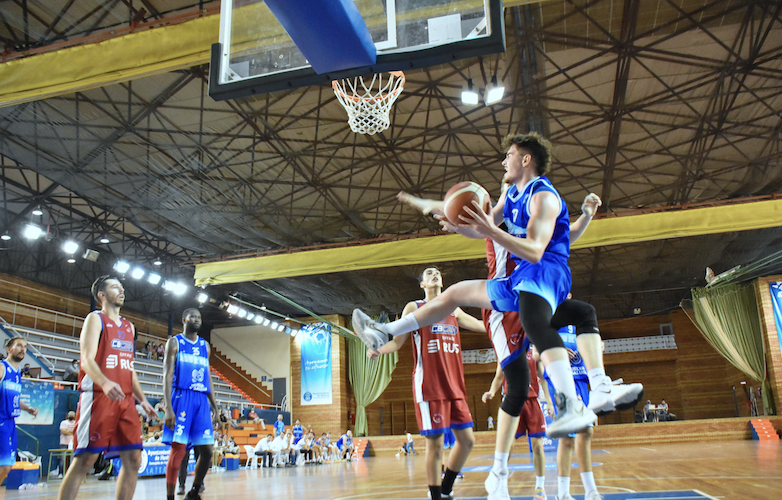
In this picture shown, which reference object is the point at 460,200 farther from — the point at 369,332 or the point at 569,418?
the point at 569,418

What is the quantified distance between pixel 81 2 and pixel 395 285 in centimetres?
1297

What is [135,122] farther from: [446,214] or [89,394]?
[446,214]

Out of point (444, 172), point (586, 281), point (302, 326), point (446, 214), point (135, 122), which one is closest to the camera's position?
point (446, 214)

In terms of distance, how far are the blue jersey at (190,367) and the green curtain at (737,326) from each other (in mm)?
21682

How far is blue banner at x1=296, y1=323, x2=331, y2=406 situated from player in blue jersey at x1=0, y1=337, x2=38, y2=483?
18366 millimetres

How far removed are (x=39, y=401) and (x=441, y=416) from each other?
39.5 ft

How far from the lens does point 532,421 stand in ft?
16.6

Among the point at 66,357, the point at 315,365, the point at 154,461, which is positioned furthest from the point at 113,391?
the point at 315,365

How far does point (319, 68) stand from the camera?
16.9 ft

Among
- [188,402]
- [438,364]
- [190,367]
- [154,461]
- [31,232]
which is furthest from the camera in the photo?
[31,232]

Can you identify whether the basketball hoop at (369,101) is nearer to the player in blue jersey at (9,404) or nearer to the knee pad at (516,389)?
the player in blue jersey at (9,404)

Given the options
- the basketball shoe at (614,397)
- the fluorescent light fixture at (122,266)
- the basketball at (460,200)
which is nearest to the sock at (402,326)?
the basketball at (460,200)

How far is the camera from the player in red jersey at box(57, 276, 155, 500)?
3.83m

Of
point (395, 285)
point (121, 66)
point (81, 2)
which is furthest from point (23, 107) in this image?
point (395, 285)
